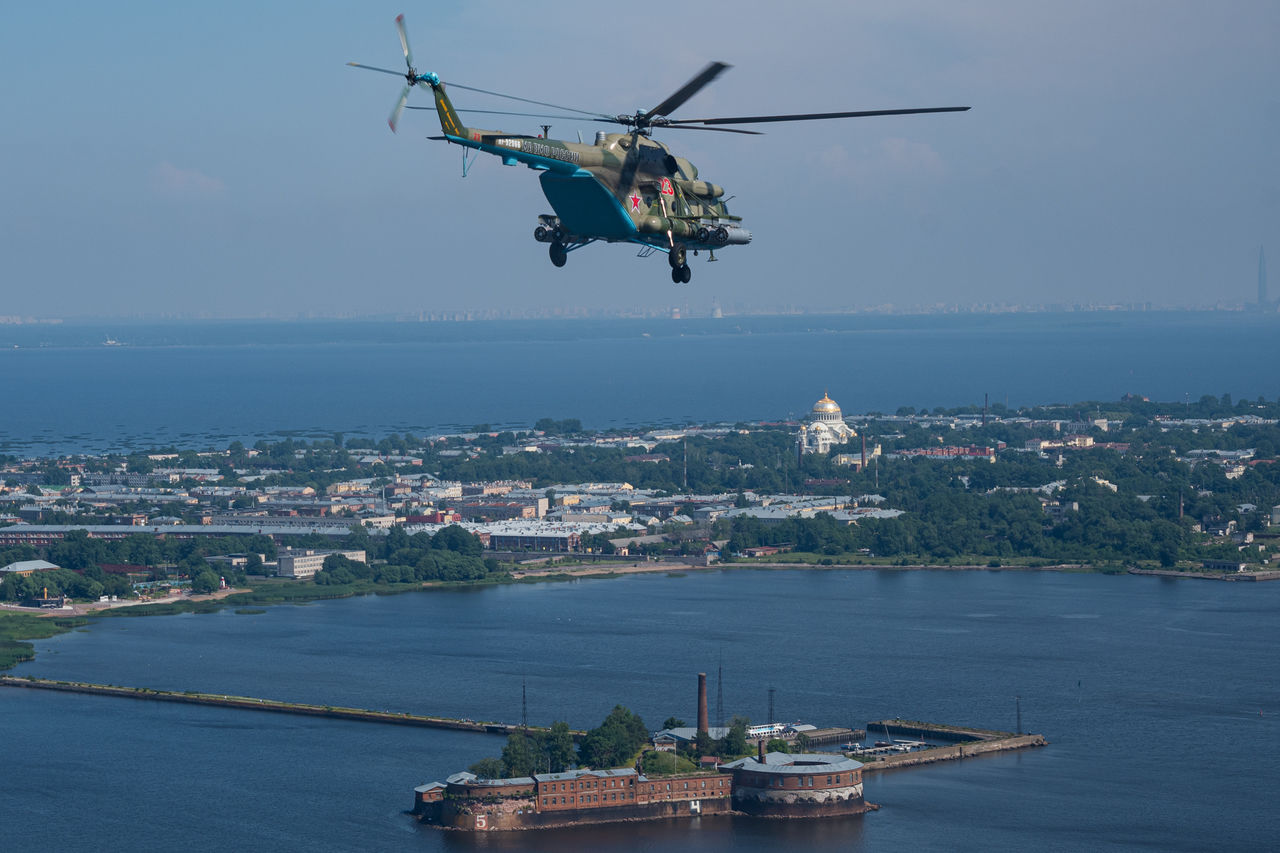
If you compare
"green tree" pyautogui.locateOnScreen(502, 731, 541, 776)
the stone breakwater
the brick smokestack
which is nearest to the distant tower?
the brick smokestack

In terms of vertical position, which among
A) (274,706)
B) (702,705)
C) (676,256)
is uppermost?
(676,256)

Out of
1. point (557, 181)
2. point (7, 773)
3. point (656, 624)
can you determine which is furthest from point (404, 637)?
point (557, 181)

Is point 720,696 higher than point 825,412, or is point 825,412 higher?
point 825,412

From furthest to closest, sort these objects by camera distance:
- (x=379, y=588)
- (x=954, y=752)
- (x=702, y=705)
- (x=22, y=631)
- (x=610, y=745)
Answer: (x=379, y=588) < (x=22, y=631) < (x=954, y=752) < (x=702, y=705) < (x=610, y=745)

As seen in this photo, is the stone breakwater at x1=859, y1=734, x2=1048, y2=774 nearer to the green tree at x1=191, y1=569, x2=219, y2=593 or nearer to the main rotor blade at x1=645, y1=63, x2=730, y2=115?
the main rotor blade at x1=645, y1=63, x2=730, y2=115

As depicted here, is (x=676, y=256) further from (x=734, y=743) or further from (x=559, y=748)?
(x=734, y=743)

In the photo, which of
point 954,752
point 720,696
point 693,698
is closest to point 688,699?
point 693,698
